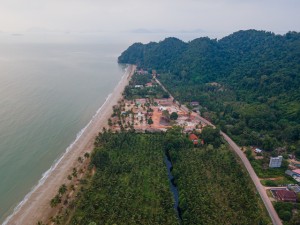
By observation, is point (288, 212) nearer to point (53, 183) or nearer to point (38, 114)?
point (53, 183)

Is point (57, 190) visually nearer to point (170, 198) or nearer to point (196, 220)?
point (170, 198)

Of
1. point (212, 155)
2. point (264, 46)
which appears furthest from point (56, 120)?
point (264, 46)

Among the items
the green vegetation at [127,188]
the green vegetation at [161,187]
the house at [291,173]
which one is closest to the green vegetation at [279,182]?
the house at [291,173]

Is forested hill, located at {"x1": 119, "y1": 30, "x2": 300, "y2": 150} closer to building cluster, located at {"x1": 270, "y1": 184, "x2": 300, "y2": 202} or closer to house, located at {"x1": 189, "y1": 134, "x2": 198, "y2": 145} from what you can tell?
house, located at {"x1": 189, "y1": 134, "x2": 198, "y2": 145}

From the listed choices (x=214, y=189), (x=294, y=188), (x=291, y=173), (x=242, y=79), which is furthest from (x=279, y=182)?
(x=242, y=79)

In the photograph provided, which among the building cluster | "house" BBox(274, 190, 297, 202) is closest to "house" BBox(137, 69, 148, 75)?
the building cluster

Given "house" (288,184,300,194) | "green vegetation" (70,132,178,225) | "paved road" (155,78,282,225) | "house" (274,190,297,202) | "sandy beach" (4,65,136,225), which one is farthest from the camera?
"house" (288,184,300,194)
